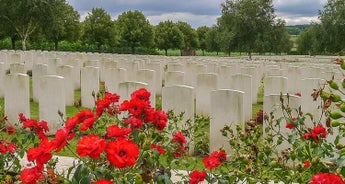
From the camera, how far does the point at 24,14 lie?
112 ft

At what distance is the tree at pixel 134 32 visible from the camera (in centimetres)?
5169

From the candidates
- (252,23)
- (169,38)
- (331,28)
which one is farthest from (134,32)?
(331,28)

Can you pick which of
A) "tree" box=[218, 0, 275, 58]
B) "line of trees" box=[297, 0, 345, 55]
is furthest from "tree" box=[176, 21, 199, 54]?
"tree" box=[218, 0, 275, 58]

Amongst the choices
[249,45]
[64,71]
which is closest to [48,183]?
[64,71]

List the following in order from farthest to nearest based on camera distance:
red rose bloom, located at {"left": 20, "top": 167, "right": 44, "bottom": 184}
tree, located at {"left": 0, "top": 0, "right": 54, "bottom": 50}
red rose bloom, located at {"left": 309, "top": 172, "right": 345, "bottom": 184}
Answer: tree, located at {"left": 0, "top": 0, "right": 54, "bottom": 50}, red rose bloom, located at {"left": 20, "top": 167, "right": 44, "bottom": 184}, red rose bloom, located at {"left": 309, "top": 172, "right": 345, "bottom": 184}

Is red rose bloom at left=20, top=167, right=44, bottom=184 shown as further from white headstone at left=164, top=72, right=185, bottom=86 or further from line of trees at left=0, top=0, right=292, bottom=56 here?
line of trees at left=0, top=0, right=292, bottom=56

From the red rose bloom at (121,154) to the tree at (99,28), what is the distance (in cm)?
4595

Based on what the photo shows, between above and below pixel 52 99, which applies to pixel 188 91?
above

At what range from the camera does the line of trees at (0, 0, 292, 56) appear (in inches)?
1353

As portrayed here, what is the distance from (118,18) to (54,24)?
2129 centimetres

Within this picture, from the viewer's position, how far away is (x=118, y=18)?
2175 inches

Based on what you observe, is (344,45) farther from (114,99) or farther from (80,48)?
(114,99)

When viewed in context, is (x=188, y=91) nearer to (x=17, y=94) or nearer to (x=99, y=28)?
(x=17, y=94)

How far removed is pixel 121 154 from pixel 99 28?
46184 millimetres
